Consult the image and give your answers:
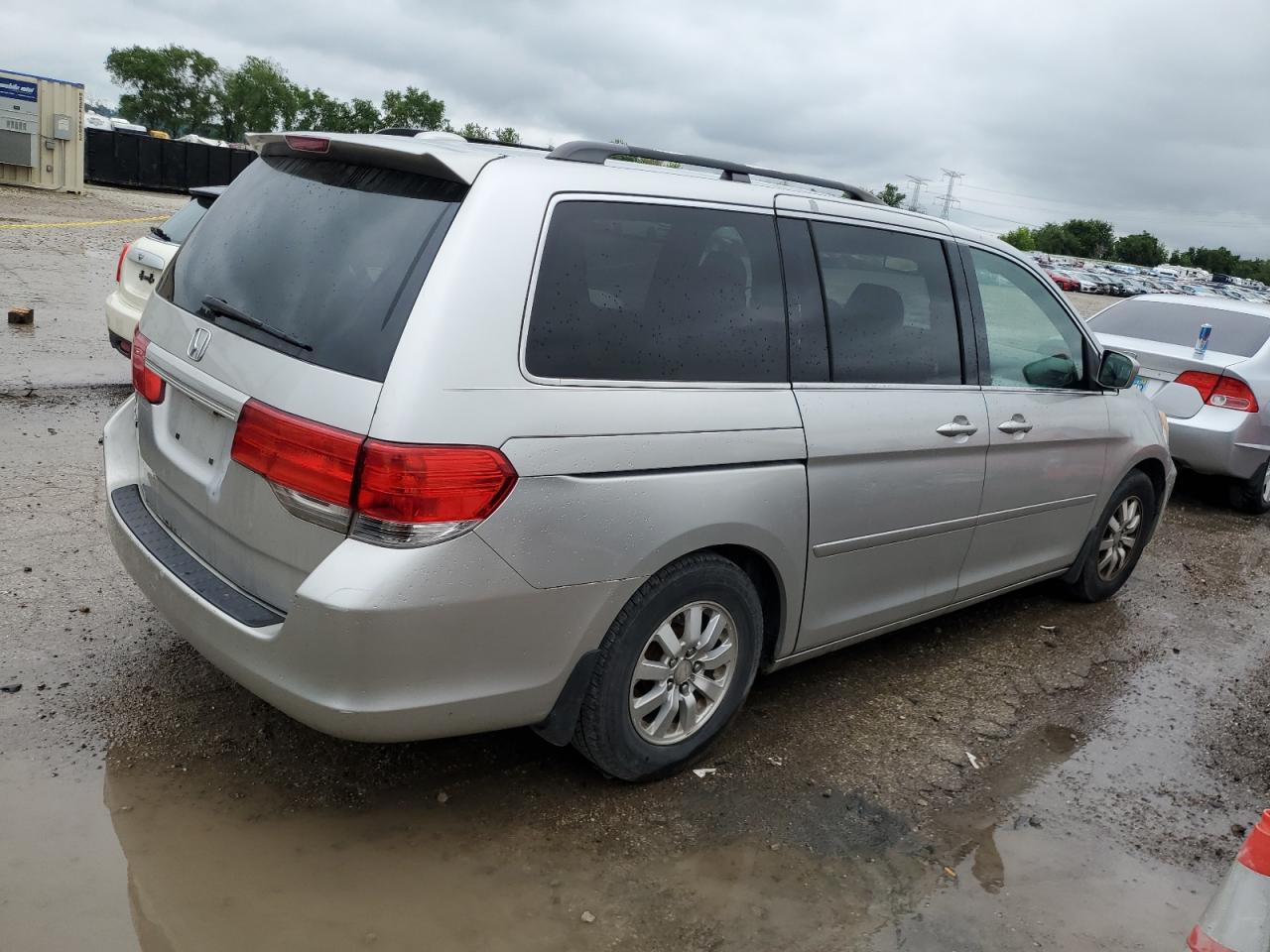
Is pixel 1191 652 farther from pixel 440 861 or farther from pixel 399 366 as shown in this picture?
pixel 399 366

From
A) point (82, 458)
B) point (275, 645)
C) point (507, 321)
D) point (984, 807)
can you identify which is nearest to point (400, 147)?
point (507, 321)

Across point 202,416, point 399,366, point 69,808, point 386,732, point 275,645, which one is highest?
point 399,366

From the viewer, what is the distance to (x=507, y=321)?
9.00 feet

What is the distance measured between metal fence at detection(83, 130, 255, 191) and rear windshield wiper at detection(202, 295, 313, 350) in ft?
106

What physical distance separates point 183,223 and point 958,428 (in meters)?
6.05

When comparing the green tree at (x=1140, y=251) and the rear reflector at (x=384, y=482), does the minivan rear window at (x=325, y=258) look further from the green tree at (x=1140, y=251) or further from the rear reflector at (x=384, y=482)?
the green tree at (x=1140, y=251)

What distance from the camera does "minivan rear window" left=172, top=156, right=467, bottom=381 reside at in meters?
2.72

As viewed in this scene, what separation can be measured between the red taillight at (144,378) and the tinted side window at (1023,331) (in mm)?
3063

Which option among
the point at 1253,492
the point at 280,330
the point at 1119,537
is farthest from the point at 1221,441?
the point at 280,330

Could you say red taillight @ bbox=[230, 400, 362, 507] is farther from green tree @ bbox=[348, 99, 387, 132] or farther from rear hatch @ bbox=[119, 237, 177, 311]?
green tree @ bbox=[348, 99, 387, 132]

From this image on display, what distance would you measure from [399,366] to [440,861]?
139 cm

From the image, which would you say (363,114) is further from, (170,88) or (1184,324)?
(1184,324)

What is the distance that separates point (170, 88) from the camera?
11912cm

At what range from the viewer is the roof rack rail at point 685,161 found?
3.13 metres
